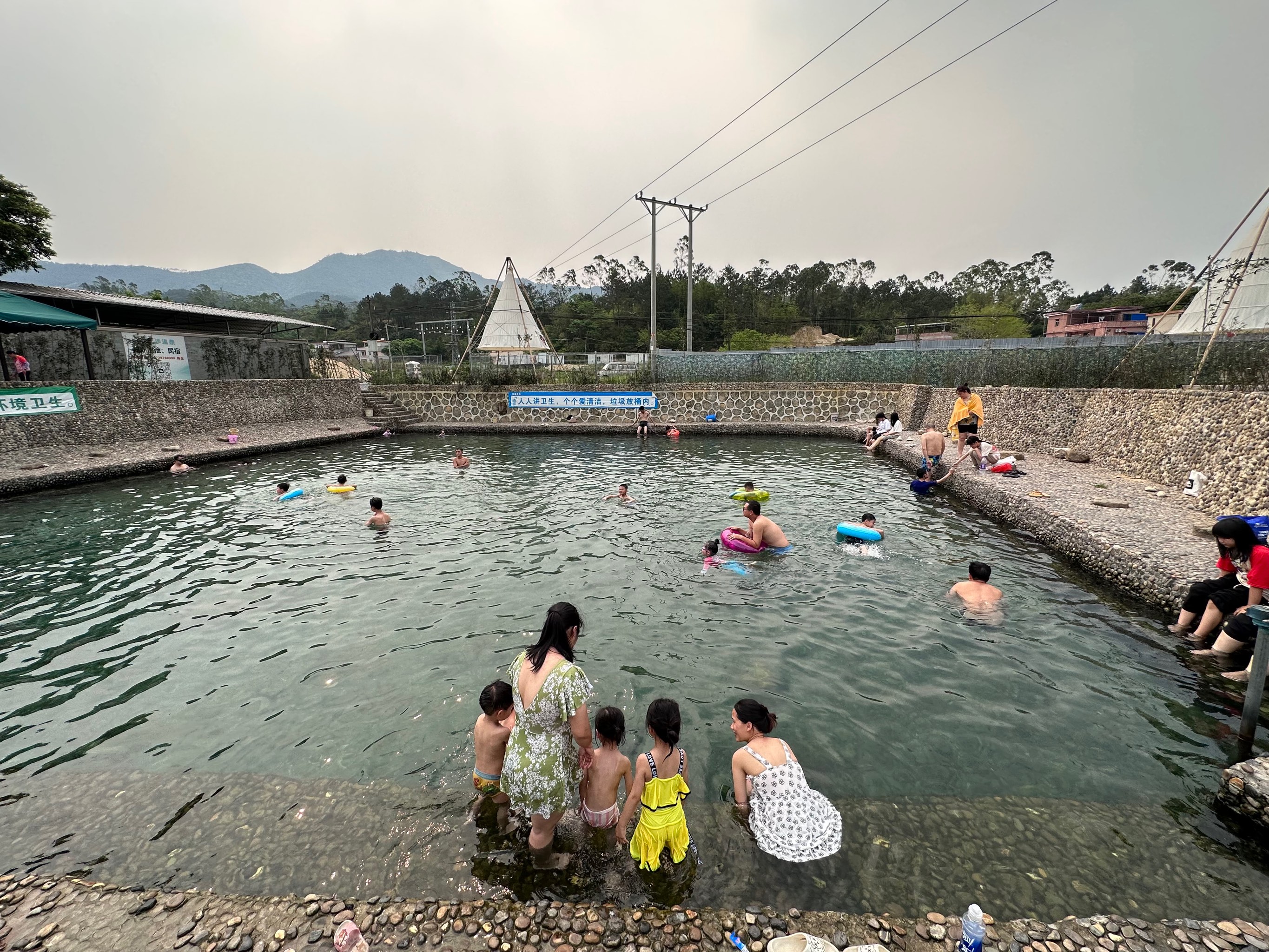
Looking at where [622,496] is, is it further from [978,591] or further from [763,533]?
[978,591]

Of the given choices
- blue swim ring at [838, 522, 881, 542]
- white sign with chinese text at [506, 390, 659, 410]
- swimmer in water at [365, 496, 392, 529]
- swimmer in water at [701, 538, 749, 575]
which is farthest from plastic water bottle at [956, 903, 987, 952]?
white sign with chinese text at [506, 390, 659, 410]

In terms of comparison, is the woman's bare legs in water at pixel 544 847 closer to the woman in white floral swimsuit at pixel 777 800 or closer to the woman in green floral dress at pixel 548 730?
the woman in green floral dress at pixel 548 730

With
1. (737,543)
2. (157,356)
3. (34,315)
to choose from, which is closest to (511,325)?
(157,356)

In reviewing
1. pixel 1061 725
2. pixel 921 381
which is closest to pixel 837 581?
pixel 1061 725

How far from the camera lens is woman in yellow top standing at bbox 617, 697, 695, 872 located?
360 centimetres

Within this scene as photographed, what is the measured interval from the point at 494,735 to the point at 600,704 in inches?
72.3

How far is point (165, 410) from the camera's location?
21359 millimetres

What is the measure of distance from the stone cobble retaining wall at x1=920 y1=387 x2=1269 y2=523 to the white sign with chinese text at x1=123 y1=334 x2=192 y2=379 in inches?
1352

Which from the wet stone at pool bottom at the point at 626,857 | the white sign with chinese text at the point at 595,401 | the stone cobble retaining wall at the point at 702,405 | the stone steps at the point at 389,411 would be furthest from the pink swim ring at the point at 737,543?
the stone steps at the point at 389,411

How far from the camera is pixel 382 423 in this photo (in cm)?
2886

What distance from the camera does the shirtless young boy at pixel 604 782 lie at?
153 inches

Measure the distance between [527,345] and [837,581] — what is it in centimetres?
2651

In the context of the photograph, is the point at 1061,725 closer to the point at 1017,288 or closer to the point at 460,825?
the point at 460,825

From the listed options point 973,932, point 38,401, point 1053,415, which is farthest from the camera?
point 38,401
